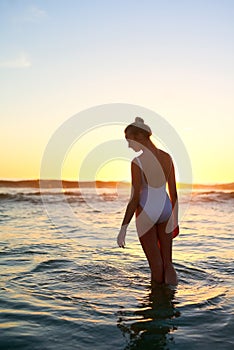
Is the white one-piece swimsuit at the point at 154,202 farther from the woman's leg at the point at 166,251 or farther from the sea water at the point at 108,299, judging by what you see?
the sea water at the point at 108,299

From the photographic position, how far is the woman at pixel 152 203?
5734 millimetres

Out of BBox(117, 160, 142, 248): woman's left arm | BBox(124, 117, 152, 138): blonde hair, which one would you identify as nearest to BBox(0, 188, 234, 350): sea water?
BBox(117, 160, 142, 248): woman's left arm

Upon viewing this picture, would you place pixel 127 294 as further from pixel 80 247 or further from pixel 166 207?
pixel 80 247

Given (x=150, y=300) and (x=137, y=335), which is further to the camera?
(x=150, y=300)

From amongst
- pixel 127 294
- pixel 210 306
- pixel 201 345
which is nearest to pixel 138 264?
pixel 127 294

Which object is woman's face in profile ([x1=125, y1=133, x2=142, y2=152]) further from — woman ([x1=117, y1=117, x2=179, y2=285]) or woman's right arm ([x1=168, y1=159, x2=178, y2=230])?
woman's right arm ([x1=168, y1=159, x2=178, y2=230])

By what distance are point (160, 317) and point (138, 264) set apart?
2.83m

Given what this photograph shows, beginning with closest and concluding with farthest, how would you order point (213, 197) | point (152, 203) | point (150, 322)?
point (150, 322) < point (152, 203) < point (213, 197)

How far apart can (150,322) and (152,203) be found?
1.76 m

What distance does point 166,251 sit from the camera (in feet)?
19.5

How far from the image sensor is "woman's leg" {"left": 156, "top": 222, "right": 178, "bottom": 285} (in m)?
5.92

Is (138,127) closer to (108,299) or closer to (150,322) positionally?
(108,299)

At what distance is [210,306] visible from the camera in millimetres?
5184

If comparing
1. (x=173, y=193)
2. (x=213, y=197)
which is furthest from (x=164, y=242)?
(x=213, y=197)
